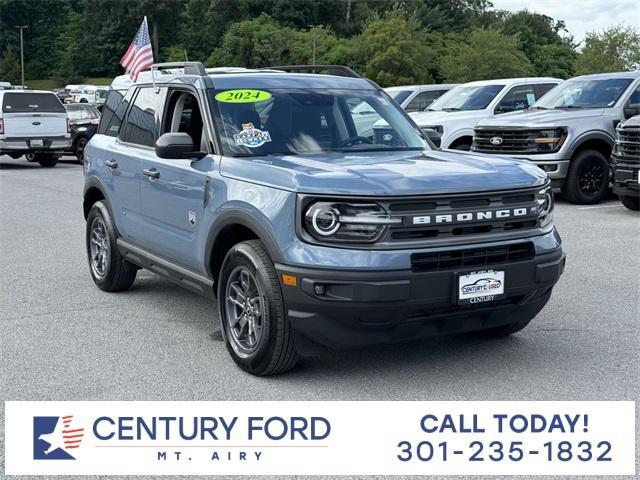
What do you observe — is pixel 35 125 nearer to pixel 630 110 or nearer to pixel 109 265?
pixel 630 110

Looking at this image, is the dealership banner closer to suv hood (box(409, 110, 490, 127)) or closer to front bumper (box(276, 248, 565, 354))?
front bumper (box(276, 248, 565, 354))

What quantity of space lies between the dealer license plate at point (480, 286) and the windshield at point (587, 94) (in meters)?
9.69


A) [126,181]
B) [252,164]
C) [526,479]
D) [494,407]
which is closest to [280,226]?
[252,164]

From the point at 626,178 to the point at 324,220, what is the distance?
7.90 m

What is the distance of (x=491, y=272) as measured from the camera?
4.94 metres

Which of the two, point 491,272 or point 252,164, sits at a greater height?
point 252,164

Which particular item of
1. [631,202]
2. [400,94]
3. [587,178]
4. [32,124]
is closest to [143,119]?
[631,202]

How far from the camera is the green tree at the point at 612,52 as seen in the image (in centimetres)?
4747

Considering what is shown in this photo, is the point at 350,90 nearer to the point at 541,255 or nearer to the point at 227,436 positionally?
the point at 541,255

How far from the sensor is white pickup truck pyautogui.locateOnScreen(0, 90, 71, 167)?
72.7ft

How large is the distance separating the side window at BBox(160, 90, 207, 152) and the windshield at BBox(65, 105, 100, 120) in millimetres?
19467

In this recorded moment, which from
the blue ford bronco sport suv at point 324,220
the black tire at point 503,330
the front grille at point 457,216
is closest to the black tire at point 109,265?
the blue ford bronco sport suv at point 324,220

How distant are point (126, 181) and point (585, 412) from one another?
13.3 feet

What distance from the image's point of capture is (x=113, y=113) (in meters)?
7.70
